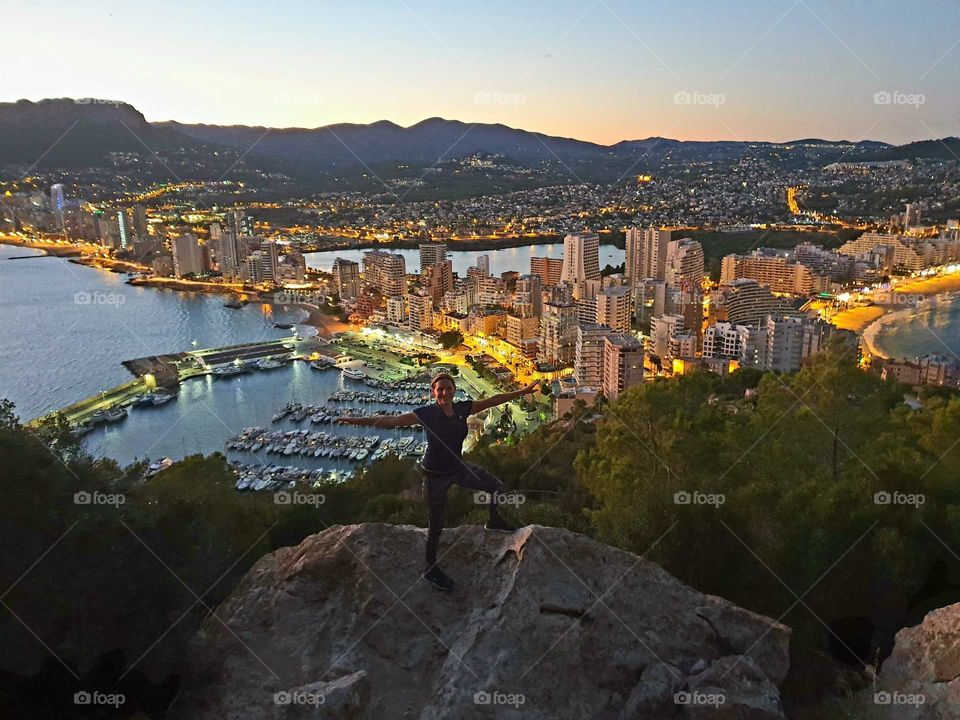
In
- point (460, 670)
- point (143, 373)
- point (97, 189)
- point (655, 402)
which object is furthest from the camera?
point (97, 189)

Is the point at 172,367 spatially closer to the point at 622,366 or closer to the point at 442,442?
the point at 622,366

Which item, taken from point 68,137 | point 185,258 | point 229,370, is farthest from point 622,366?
point 68,137

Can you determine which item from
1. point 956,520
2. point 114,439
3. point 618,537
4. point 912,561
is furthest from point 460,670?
point 114,439

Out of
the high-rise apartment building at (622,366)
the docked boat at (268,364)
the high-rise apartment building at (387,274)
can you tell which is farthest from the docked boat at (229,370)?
the high-rise apartment building at (622,366)

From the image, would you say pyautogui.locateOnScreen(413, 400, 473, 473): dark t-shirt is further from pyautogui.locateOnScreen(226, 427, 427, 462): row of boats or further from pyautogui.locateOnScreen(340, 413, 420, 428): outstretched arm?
pyautogui.locateOnScreen(226, 427, 427, 462): row of boats

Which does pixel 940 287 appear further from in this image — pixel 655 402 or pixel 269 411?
pixel 655 402

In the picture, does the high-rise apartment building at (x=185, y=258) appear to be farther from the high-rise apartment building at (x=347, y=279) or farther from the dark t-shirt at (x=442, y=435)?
the dark t-shirt at (x=442, y=435)
